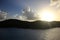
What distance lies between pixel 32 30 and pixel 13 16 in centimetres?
24

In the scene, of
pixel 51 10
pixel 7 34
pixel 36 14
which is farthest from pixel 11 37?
pixel 51 10

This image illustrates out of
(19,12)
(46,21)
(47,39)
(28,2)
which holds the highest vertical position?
(28,2)

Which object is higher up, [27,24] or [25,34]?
[27,24]

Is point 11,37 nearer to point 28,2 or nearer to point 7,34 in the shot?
point 7,34

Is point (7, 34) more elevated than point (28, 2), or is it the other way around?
point (28, 2)

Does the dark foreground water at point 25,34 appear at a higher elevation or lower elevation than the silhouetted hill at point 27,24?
lower

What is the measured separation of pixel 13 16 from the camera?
1.51 meters

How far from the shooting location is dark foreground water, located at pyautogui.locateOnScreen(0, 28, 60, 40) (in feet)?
4.94

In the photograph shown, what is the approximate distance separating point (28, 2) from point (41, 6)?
14cm

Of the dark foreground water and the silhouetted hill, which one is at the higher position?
the silhouetted hill

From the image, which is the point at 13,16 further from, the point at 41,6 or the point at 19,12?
the point at 41,6

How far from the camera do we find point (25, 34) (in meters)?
1.51

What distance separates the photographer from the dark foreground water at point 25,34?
150 centimetres

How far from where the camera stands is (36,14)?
1516mm
